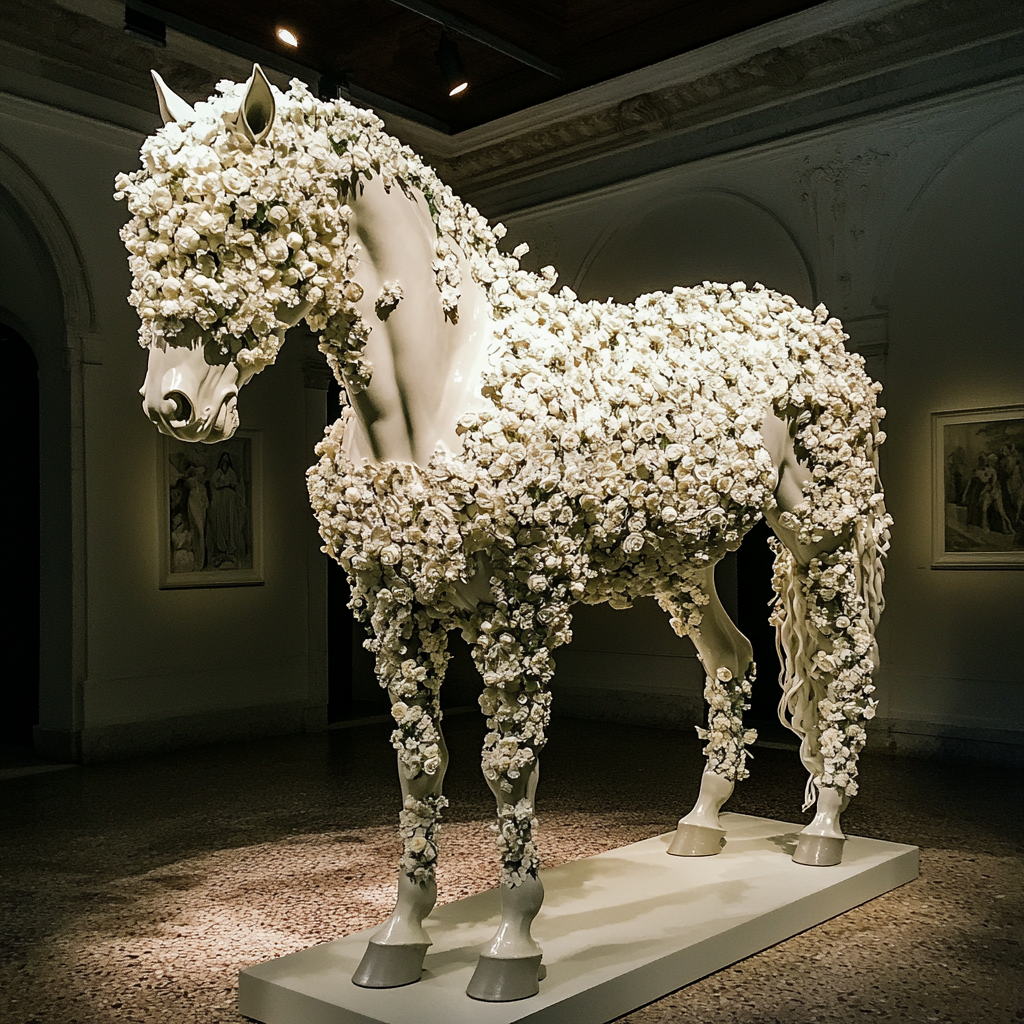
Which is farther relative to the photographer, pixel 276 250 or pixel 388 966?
pixel 388 966

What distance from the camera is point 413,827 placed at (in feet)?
10.1

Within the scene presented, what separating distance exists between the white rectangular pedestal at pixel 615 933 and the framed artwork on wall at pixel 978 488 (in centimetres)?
305

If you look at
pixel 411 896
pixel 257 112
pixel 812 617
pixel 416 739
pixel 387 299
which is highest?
pixel 257 112

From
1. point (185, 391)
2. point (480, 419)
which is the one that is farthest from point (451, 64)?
point (185, 391)

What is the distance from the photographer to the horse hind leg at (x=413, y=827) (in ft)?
9.89

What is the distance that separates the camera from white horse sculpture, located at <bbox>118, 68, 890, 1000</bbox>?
256cm

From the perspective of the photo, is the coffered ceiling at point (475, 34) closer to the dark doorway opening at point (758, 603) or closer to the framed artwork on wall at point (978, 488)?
the framed artwork on wall at point (978, 488)


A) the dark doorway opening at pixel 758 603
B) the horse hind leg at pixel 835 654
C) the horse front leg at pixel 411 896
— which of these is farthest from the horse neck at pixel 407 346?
the dark doorway opening at pixel 758 603

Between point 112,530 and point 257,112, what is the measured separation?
217 inches

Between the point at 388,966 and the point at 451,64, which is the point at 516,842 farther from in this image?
the point at 451,64

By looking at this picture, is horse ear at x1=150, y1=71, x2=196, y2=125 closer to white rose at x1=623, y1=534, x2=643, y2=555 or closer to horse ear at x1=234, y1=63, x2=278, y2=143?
horse ear at x1=234, y1=63, x2=278, y2=143

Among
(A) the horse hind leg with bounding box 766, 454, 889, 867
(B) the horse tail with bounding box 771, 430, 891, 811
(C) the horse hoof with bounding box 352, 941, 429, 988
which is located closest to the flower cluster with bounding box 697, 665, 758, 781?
(B) the horse tail with bounding box 771, 430, 891, 811

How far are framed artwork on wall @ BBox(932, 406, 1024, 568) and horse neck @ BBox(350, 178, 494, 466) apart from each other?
5.04 m

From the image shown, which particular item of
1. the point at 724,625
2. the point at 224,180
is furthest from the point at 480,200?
the point at 224,180
